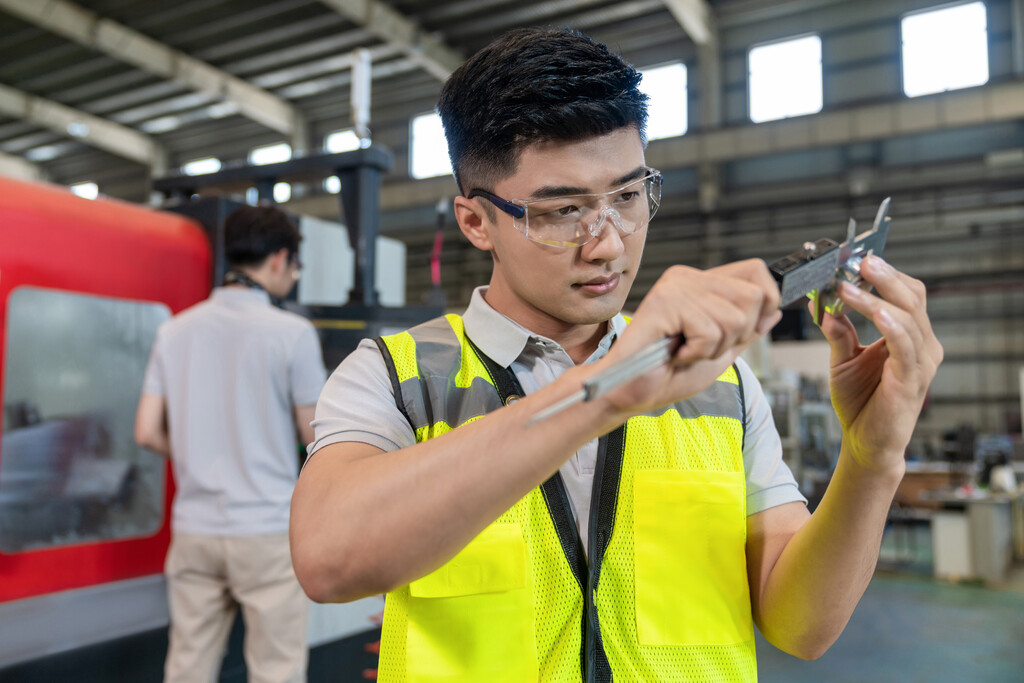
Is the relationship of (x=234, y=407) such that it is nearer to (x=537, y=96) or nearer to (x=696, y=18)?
(x=537, y=96)

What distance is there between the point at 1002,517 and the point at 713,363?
25.3 feet

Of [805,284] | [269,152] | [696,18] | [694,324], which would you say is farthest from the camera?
[269,152]

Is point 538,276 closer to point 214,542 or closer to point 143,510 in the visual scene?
point 214,542

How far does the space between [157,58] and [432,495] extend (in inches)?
429

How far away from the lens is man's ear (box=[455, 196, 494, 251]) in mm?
1165

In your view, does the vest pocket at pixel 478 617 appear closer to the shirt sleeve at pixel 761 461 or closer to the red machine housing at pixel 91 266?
the shirt sleeve at pixel 761 461

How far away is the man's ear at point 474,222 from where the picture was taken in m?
1.17

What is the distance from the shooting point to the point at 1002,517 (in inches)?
271

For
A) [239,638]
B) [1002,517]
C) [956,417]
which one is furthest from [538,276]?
[956,417]

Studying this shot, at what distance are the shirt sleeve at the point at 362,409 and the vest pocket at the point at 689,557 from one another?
35 cm

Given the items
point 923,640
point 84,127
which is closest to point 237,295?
point 923,640

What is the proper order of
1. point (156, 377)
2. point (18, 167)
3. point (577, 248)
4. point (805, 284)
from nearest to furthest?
point (805, 284) → point (577, 248) → point (156, 377) → point (18, 167)

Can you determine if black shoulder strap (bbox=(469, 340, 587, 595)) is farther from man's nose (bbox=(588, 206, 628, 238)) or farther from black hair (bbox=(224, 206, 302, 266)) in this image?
black hair (bbox=(224, 206, 302, 266))

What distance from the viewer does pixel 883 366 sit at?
0.93m
